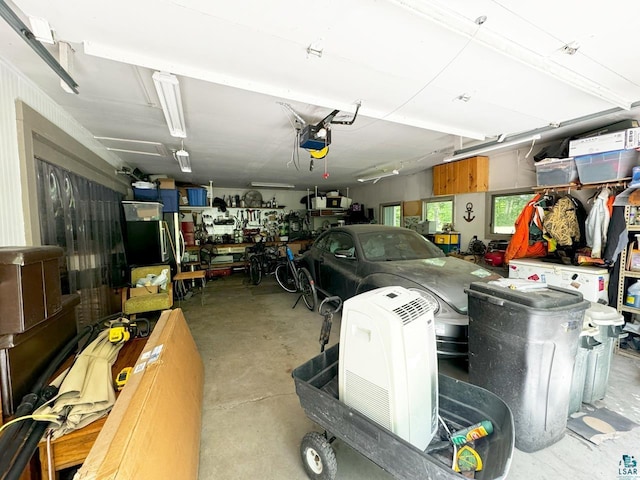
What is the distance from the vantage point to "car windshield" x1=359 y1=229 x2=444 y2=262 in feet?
10.4

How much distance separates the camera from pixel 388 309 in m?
1.16

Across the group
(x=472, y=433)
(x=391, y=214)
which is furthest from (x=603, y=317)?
(x=391, y=214)

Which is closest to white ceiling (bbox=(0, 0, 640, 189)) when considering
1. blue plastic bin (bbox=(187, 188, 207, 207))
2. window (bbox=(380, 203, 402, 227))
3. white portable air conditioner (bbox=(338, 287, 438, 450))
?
white portable air conditioner (bbox=(338, 287, 438, 450))

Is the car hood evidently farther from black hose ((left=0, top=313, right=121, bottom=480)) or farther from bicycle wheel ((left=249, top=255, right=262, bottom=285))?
bicycle wheel ((left=249, top=255, right=262, bottom=285))

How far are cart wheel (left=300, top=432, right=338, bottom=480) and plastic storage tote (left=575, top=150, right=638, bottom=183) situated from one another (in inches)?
151

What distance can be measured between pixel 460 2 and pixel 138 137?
3.61 metres

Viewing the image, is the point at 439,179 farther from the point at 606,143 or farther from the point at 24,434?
the point at 24,434

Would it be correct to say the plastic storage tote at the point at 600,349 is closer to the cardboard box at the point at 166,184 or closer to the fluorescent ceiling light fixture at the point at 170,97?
the fluorescent ceiling light fixture at the point at 170,97

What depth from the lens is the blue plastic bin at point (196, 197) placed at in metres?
6.13

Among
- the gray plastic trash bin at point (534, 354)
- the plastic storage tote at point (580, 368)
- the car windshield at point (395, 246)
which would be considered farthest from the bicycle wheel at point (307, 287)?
the plastic storage tote at point (580, 368)

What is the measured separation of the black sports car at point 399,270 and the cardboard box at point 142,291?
93.7 inches

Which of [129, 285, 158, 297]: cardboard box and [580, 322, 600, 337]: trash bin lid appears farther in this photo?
[129, 285, 158, 297]: cardboard box

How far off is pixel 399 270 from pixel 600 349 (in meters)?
1.54

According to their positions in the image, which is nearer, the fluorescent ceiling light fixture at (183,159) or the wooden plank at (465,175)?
the fluorescent ceiling light fixture at (183,159)
